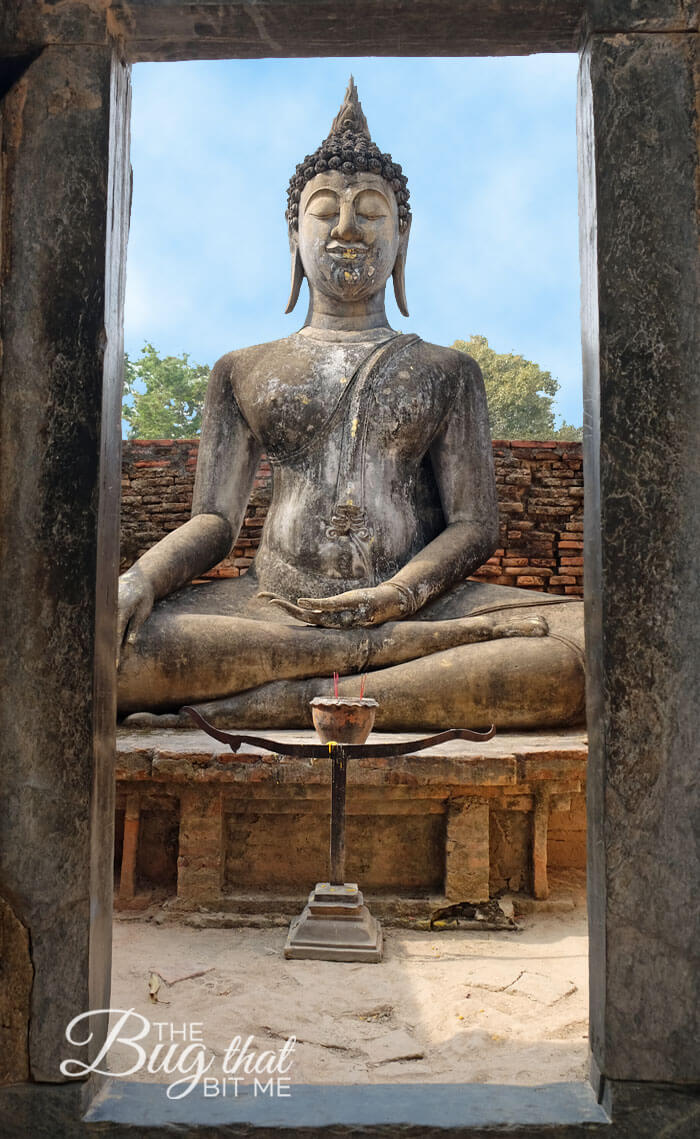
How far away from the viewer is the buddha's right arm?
521 centimetres

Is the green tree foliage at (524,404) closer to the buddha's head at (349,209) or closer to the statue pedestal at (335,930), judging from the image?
the buddha's head at (349,209)

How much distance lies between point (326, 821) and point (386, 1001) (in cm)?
102

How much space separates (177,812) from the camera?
13.1ft

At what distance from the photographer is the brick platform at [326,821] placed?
383 cm

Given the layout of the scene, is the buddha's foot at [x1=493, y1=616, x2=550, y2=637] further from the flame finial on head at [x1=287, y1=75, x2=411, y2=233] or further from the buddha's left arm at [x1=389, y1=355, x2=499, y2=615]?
the flame finial on head at [x1=287, y1=75, x2=411, y2=233]

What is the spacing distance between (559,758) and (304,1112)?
2093 mm

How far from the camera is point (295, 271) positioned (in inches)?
238

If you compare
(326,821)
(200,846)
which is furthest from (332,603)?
(200,846)

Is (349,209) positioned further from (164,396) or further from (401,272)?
(164,396)

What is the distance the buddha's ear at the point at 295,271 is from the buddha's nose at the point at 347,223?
1.60ft

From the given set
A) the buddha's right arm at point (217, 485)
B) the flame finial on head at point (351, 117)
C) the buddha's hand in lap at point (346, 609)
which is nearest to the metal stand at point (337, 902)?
the buddha's hand in lap at point (346, 609)

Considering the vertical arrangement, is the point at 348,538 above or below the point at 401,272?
below

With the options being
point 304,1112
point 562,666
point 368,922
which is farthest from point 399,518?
point 304,1112

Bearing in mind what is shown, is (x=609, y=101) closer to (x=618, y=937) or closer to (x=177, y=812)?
(x=618, y=937)
